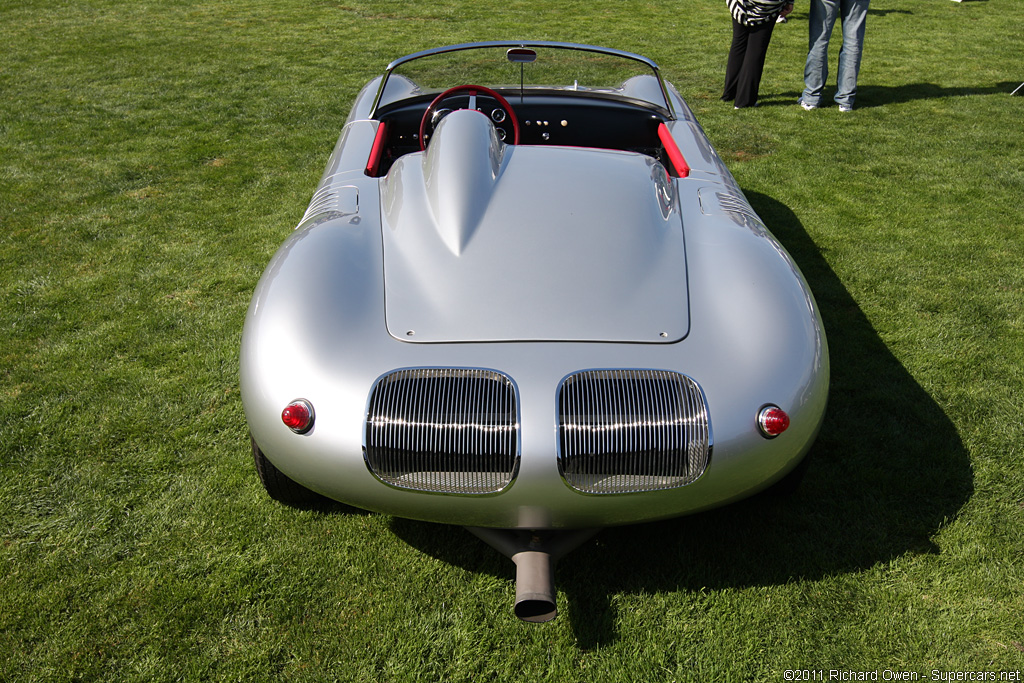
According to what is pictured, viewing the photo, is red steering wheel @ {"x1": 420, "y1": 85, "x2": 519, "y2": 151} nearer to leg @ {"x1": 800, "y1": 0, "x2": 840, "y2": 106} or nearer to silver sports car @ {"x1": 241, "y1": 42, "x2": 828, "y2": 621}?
silver sports car @ {"x1": 241, "y1": 42, "x2": 828, "y2": 621}

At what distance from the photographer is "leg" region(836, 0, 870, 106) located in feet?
21.9

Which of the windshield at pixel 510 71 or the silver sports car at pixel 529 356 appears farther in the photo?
the windshield at pixel 510 71

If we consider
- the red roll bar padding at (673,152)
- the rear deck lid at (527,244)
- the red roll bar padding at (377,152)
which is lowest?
the red roll bar padding at (377,152)

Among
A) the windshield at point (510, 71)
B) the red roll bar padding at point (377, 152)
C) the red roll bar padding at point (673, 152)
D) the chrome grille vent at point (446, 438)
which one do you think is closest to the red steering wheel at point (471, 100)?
the red roll bar padding at point (377, 152)

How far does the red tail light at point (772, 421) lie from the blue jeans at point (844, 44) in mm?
5867

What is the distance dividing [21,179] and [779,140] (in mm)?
5977

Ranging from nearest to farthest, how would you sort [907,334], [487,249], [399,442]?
1. [399,442]
2. [487,249]
3. [907,334]

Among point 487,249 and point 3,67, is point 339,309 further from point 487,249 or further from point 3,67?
point 3,67

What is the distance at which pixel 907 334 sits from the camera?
11.7 feet

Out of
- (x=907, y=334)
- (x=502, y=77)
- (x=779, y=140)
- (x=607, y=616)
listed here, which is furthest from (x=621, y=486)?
(x=779, y=140)

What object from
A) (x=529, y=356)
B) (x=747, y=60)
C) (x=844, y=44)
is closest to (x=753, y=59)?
(x=747, y=60)

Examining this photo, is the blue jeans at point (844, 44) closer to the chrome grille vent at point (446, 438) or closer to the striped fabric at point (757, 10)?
the striped fabric at point (757, 10)

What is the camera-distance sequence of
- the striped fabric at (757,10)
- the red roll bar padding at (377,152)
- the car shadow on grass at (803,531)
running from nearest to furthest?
the car shadow on grass at (803,531) → the red roll bar padding at (377,152) → the striped fabric at (757,10)

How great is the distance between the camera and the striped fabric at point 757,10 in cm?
659
